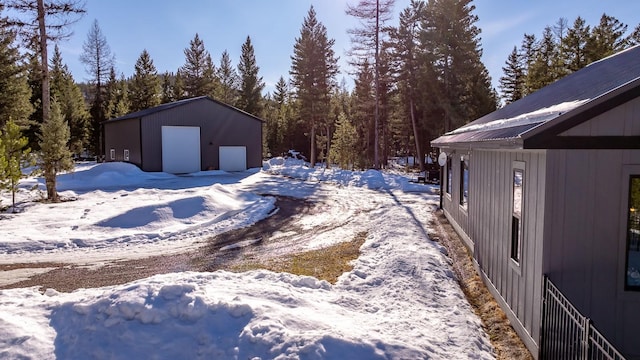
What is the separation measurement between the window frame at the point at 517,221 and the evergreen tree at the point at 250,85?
4791 centimetres

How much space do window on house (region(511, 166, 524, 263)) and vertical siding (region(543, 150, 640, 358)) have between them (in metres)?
0.75

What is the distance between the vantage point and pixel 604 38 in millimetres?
26750

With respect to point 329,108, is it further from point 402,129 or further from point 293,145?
point 293,145

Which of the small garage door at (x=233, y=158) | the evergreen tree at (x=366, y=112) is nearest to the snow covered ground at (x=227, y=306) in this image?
the small garage door at (x=233, y=158)

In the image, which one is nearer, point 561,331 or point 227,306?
point 561,331

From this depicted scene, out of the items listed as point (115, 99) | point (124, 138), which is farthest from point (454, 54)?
point (115, 99)

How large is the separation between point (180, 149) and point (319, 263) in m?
24.3

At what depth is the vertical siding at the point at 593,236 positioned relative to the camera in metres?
4.64

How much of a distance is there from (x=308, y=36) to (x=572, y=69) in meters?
23.6

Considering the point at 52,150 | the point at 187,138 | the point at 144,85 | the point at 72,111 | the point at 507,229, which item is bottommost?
the point at 507,229

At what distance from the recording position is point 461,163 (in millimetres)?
11406

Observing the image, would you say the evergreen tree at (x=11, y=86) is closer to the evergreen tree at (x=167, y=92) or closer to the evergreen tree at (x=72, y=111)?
the evergreen tree at (x=72, y=111)

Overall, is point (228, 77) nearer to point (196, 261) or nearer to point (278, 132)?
point (278, 132)

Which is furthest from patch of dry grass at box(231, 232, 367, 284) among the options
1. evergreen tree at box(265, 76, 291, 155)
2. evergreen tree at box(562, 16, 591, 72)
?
evergreen tree at box(265, 76, 291, 155)
